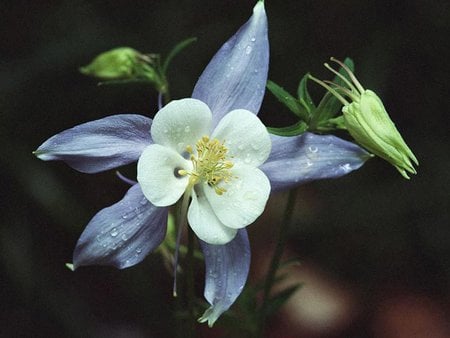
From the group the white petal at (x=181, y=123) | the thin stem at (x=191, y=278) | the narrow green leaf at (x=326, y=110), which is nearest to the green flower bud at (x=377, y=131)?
the narrow green leaf at (x=326, y=110)

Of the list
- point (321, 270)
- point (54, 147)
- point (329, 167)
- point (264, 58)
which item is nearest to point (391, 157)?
point (329, 167)

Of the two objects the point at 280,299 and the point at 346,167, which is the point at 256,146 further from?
the point at 280,299

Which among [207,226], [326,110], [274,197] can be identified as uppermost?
[326,110]

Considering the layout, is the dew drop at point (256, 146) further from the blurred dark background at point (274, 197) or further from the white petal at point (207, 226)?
the blurred dark background at point (274, 197)

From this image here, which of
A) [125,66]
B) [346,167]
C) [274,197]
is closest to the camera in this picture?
[346,167]

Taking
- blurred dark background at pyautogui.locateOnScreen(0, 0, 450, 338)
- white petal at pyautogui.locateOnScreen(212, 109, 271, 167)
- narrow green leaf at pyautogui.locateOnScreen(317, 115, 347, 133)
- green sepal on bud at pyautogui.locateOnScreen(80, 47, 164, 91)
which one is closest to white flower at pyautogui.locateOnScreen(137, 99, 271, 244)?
white petal at pyautogui.locateOnScreen(212, 109, 271, 167)

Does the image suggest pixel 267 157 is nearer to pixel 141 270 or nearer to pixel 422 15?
Result: pixel 141 270

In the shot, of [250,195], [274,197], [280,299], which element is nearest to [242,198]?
[250,195]
